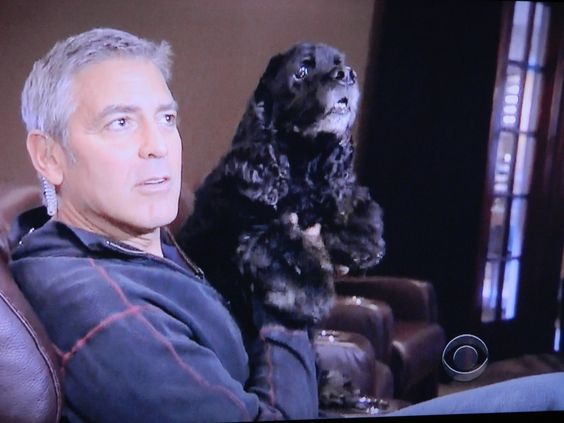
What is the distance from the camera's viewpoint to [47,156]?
1476 millimetres

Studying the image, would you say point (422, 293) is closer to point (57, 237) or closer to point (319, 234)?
point (319, 234)

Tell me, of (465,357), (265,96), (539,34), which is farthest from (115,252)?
(539,34)

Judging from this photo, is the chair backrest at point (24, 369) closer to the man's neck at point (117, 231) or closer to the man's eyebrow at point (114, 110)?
the man's neck at point (117, 231)

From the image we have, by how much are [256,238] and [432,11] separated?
2.25 feet

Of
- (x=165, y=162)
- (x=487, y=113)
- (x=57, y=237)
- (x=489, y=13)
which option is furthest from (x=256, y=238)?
(x=489, y=13)

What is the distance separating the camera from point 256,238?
5.39ft

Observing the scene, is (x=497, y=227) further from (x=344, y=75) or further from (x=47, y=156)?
(x=47, y=156)

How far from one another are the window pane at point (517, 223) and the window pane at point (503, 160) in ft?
0.22

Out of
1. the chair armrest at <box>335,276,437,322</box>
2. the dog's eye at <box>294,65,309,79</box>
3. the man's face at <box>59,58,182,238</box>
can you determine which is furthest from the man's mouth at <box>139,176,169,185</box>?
the chair armrest at <box>335,276,437,322</box>

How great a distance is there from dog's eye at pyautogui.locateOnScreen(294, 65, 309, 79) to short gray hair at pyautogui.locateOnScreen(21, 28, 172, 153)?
1.21 ft

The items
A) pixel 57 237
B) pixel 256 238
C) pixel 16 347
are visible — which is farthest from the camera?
pixel 256 238

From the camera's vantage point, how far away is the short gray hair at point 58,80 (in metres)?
1.46

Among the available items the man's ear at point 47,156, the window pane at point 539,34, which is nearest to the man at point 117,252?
the man's ear at point 47,156

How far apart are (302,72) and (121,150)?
421mm
